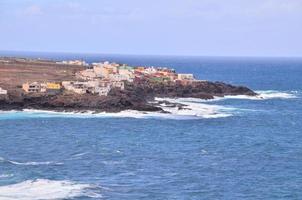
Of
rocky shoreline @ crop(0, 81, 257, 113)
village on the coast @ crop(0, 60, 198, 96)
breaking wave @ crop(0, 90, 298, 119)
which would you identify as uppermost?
village on the coast @ crop(0, 60, 198, 96)

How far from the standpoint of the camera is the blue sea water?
178 feet

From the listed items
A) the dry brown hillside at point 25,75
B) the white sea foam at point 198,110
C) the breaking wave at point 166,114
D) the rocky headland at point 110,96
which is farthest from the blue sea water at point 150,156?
the dry brown hillside at point 25,75

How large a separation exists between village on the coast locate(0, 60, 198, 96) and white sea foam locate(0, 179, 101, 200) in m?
57.4

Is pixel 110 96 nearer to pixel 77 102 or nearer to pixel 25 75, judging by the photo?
pixel 77 102

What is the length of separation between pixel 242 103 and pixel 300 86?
69.0m

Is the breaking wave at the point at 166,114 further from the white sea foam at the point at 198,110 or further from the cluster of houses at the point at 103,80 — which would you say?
the cluster of houses at the point at 103,80

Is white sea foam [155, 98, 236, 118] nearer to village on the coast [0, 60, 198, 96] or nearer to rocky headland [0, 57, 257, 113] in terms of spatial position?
rocky headland [0, 57, 257, 113]

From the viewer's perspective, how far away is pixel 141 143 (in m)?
78.2

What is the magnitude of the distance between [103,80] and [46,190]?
86.6 metres

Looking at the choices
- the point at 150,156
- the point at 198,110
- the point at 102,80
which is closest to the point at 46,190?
the point at 150,156

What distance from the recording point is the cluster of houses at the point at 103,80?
118 meters

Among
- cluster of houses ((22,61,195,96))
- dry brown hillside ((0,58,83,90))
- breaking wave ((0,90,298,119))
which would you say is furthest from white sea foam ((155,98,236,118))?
dry brown hillside ((0,58,83,90))

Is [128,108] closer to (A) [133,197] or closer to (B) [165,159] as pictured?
(B) [165,159]

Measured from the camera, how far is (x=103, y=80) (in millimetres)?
138750
